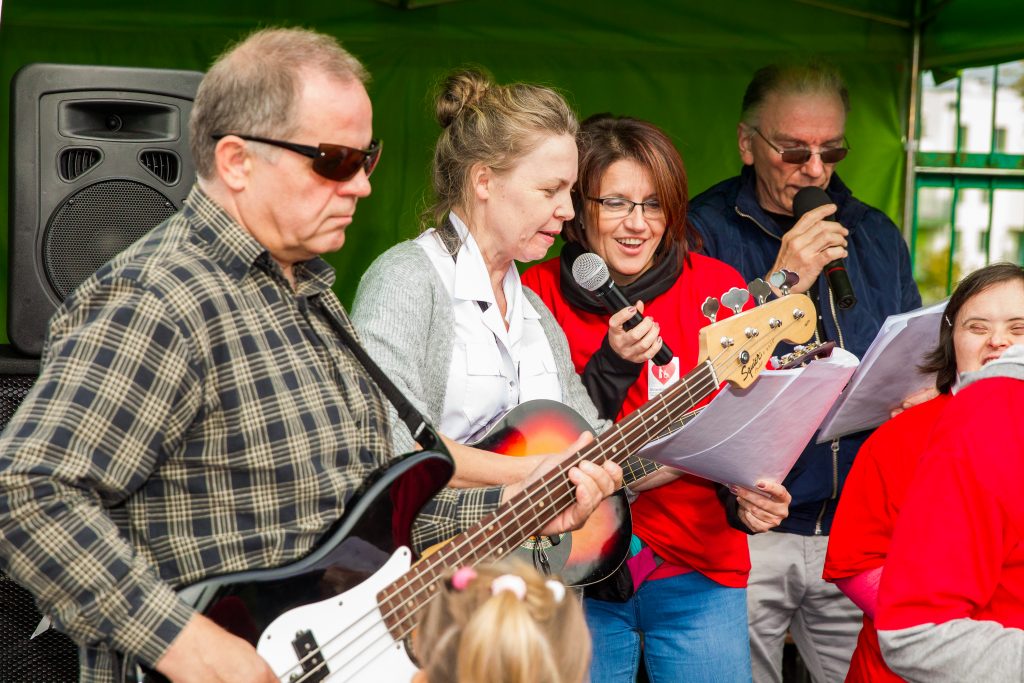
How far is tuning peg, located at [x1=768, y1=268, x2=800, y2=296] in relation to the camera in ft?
8.99

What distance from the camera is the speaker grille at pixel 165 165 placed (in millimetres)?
2549

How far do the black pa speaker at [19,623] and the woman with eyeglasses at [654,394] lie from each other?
49.4 inches

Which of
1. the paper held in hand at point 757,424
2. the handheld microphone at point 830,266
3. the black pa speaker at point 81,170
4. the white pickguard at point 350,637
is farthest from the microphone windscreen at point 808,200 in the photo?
the white pickguard at point 350,637

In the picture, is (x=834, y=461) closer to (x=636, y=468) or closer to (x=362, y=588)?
(x=636, y=468)

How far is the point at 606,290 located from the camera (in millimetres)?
2766

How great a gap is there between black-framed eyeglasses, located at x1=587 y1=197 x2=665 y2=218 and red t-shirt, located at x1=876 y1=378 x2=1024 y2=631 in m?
1.10

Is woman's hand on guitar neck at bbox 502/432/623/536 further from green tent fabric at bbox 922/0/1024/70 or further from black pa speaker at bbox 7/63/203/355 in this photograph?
green tent fabric at bbox 922/0/1024/70

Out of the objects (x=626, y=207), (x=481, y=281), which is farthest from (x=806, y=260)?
(x=481, y=281)

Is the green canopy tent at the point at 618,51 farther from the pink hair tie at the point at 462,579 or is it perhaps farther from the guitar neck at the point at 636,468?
the pink hair tie at the point at 462,579

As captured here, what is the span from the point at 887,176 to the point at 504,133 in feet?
8.65

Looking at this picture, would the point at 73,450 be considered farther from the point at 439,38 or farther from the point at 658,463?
the point at 439,38

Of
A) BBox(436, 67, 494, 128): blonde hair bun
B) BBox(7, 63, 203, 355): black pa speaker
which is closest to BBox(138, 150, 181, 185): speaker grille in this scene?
BBox(7, 63, 203, 355): black pa speaker

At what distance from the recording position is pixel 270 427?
1.77 meters

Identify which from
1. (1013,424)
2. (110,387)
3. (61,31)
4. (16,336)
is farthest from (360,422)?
(61,31)
